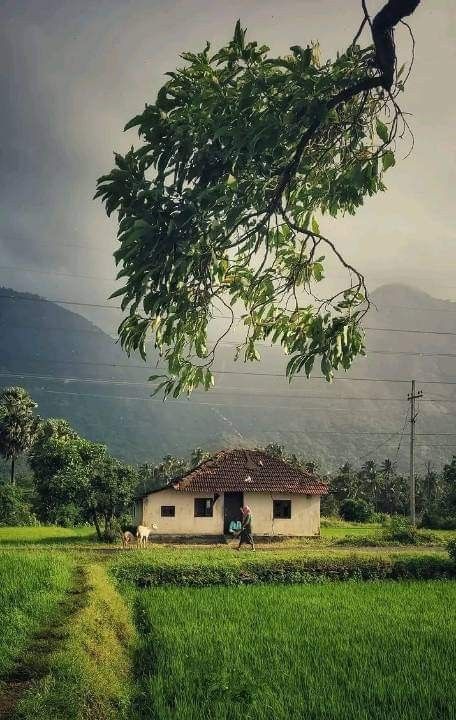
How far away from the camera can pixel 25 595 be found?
454 inches

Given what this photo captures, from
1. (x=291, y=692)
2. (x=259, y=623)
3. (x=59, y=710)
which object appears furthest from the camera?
(x=259, y=623)

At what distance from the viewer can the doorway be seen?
107 feet

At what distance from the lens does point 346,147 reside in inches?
199

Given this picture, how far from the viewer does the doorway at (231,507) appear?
32.5 metres

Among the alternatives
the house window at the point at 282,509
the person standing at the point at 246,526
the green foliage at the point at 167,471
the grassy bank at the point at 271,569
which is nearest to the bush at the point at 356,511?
the house window at the point at 282,509

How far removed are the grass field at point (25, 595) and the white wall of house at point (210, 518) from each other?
16066 millimetres

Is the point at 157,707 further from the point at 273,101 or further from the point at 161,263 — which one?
the point at 273,101

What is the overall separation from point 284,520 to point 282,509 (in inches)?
20.9

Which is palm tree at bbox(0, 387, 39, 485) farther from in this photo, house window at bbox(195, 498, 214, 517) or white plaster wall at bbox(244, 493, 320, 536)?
white plaster wall at bbox(244, 493, 320, 536)

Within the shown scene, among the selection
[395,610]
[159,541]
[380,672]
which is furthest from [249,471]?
[380,672]

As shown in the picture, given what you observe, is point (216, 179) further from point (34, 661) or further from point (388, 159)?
point (34, 661)

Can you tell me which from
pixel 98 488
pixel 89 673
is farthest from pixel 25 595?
pixel 98 488

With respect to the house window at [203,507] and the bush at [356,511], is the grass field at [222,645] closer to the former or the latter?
the house window at [203,507]

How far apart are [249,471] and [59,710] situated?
89.7 ft
